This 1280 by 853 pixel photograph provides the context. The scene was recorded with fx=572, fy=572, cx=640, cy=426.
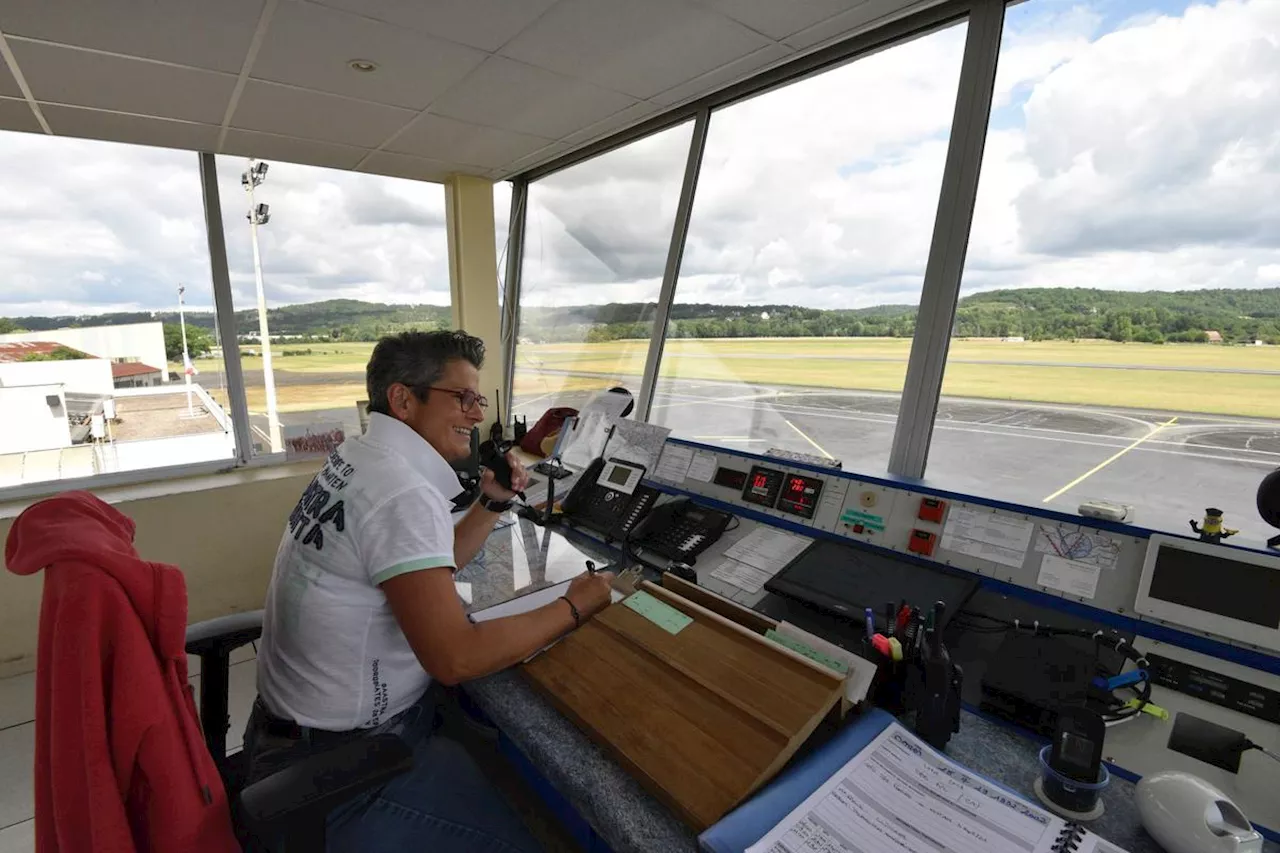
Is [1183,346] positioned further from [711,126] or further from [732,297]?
[711,126]

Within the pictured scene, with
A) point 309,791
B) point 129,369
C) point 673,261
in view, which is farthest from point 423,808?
point 129,369

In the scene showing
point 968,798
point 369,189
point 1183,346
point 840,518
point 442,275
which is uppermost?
point 369,189

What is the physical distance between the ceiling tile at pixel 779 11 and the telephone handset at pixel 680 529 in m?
1.49

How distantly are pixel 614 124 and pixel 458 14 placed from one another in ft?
3.70

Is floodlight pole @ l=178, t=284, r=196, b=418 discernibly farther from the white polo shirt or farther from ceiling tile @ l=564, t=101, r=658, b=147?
the white polo shirt

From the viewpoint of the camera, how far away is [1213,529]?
1045 mm

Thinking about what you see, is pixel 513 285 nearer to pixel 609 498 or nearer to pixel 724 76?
pixel 724 76

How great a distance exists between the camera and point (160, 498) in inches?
111

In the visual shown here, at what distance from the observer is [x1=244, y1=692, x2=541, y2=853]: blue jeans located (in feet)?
3.15

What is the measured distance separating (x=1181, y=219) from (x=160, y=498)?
4.14 m

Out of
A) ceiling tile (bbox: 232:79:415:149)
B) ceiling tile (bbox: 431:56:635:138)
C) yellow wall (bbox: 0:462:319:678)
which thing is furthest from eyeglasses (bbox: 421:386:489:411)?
yellow wall (bbox: 0:462:319:678)

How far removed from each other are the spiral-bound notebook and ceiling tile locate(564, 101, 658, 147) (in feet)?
8.29

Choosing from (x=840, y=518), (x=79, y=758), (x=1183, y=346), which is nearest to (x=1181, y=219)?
(x=1183, y=346)

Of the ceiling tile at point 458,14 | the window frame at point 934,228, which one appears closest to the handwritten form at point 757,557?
the window frame at point 934,228
